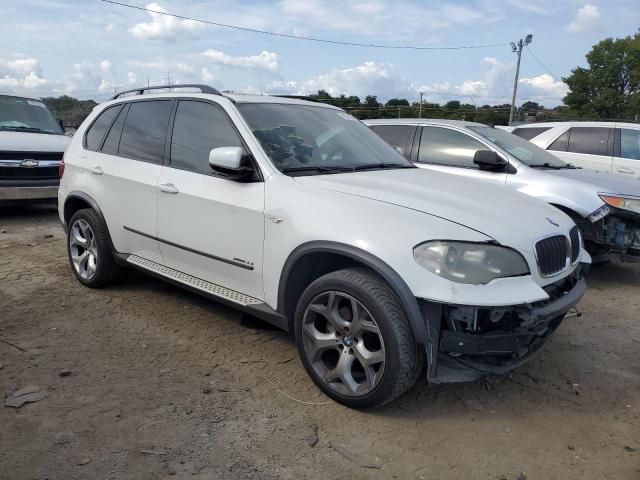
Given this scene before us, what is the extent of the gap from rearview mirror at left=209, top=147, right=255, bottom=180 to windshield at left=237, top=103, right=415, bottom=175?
0.72 ft

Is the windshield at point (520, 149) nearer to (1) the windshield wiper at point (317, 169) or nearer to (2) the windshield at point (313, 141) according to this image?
(2) the windshield at point (313, 141)

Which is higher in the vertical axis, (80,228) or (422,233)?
(422,233)

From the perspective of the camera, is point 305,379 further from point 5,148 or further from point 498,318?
point 5,148

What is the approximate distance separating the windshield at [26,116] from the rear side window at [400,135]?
19.6 ft

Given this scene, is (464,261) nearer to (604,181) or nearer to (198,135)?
(198,135)

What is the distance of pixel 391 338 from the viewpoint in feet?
9.23

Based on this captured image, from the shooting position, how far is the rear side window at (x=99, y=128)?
498 centimetres

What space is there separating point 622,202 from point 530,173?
0.96 m

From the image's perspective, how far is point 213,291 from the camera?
12.4ft

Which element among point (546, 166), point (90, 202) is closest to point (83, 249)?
point (90, 202)

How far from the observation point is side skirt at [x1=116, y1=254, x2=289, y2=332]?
3482 mm

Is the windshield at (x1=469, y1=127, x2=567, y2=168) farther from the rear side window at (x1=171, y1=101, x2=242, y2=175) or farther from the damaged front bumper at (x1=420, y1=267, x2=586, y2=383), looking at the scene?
the damaged front bumper at (x1=420, y1=267, x2=586, y2=383)

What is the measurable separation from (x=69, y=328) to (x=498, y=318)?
126 inches

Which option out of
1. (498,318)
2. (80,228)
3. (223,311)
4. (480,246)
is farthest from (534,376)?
(80,228)
